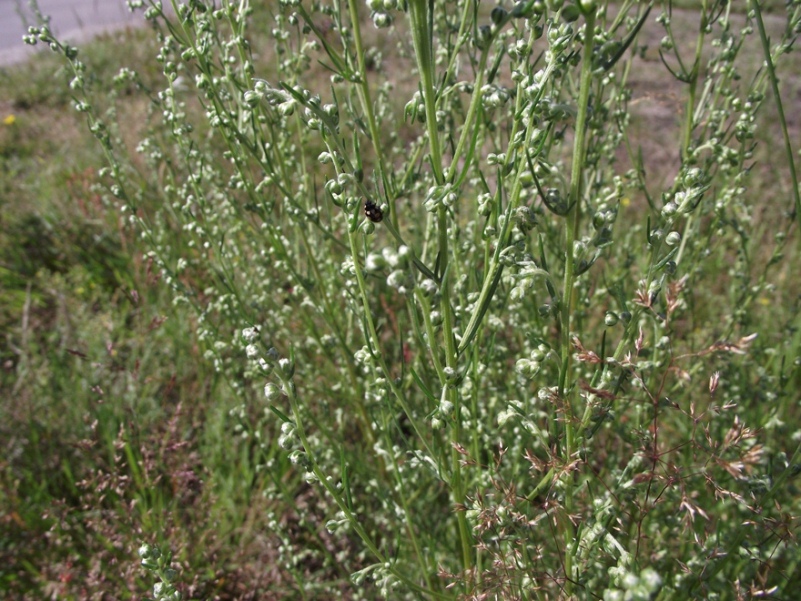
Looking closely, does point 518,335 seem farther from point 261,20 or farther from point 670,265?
point 261,20

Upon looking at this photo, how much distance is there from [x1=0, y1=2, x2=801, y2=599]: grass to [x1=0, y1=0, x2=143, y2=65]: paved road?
20.2ft

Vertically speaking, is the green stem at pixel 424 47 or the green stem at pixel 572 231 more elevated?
the green stem at pixel 424 47

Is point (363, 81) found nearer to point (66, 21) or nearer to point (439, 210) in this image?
point (439, 210)

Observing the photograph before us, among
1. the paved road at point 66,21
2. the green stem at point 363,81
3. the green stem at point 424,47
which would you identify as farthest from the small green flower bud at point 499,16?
the paved road at point 66,21

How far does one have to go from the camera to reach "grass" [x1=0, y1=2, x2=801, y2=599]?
121 centimetres

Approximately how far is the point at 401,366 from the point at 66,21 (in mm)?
11823

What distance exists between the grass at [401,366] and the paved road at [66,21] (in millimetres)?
6144

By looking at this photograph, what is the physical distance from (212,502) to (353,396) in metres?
0.80

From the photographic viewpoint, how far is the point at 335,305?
2.22m

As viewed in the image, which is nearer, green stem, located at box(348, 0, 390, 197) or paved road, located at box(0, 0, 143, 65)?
green stem, located at box(348, 0, 390, 197)

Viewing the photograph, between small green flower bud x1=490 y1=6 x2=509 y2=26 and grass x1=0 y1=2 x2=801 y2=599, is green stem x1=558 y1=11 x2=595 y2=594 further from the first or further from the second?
small green flower bud x1=490 y1=6 x2=509 y2=26

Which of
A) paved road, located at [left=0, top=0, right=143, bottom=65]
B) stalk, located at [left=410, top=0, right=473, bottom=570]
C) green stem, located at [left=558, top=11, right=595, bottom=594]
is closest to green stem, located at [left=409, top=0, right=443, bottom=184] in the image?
stalk, located at [left=410, top=0, right=473, bottom=570]

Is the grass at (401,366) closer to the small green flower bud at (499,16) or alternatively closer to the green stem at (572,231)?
the green stem at (572,231)

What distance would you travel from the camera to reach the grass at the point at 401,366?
121 cm
